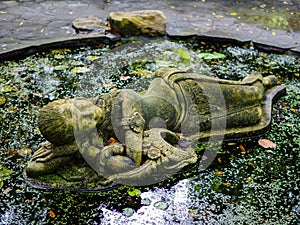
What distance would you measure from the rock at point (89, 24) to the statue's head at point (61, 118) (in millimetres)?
3783

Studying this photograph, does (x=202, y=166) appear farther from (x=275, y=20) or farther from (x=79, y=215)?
(x=275, y=20)

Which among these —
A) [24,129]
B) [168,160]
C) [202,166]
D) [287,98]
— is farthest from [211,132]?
[24,129]

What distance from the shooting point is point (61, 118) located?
148 inches

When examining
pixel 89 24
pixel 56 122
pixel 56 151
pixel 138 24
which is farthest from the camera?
pixel 89 24

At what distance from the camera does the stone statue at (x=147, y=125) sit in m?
3.94

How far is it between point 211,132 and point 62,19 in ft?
15.0

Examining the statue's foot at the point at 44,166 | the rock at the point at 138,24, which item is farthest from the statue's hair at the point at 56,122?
the rock at the point at 138,24

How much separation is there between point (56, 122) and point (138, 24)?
12.6 feet

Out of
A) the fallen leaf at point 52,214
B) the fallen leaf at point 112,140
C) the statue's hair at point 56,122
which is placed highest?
the statue's hair at point 56,122

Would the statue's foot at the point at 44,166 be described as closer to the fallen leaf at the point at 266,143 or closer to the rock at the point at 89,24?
the fallen leaf at the point at 266,143

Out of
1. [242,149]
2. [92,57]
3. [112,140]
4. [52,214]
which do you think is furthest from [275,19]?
[52,214]

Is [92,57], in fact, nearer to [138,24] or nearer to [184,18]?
[138,24]

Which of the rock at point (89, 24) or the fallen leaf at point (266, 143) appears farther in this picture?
the rock at point (89, 24)

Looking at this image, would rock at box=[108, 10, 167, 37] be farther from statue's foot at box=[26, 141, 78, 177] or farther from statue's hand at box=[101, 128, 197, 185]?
statue's foot at box=[26, 141, 78, 177]
